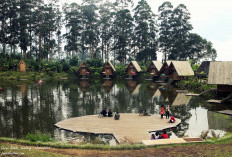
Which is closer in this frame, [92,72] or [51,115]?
[51,115]

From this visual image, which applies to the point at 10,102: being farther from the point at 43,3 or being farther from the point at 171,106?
the point at 43,3

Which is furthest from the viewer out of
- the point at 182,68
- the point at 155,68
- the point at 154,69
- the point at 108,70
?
the point at 108,70

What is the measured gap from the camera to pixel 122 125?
1823 cm

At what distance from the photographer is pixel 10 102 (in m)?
28.5

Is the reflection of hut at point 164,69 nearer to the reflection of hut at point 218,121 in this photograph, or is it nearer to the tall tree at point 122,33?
the tall tree at point 122,33

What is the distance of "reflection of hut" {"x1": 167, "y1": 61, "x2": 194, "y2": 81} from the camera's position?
54.1m

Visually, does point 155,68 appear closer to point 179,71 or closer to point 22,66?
point 179,71

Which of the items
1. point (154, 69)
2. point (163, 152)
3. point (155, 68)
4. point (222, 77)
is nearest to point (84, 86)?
point (222, 77)

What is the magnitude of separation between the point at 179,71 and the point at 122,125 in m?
39.1

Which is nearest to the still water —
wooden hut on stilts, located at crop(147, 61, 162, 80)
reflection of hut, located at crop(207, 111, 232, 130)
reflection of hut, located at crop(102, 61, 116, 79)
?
reflection of hut, located at crop(207, 111, 232, 130)

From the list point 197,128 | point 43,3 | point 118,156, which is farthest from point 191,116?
point 43,3

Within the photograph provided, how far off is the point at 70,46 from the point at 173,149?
78.2 metres

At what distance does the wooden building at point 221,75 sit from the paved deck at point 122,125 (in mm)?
14605

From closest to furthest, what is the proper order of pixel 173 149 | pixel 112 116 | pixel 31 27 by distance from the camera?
pixel 173 149 < pixel 112 116 < pixel 31 27
